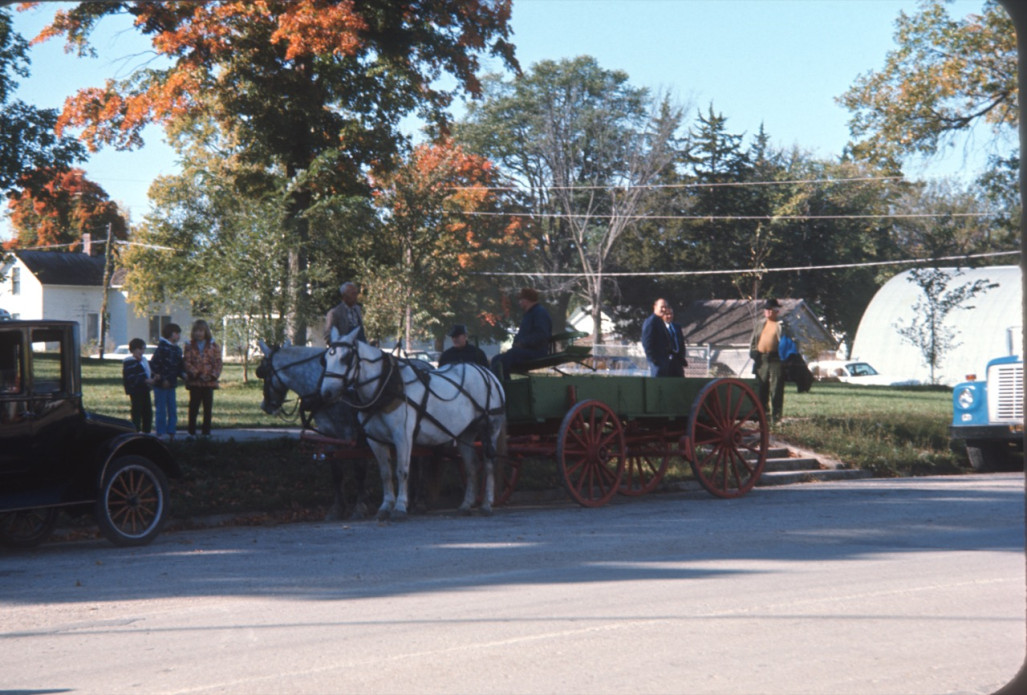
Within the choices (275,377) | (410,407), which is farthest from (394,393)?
(275,377)

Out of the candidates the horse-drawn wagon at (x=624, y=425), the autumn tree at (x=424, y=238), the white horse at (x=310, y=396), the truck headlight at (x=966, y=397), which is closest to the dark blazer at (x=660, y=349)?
the horse-drawn wagon at (x=624, y=425)

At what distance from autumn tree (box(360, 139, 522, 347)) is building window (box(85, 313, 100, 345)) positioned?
51.4 feet

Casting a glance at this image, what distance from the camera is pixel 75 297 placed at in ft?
153

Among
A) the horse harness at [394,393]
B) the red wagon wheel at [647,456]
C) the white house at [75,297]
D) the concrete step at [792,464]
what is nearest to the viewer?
the horse harness at [394,393]

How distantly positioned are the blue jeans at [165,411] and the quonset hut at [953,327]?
28.3 metres

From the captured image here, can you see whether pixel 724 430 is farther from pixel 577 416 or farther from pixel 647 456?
pixel 577 416

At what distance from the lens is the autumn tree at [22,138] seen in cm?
1661

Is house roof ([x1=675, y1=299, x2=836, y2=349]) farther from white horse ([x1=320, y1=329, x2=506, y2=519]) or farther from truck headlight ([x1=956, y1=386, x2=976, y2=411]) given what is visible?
white horse ([x1=320, y1=329, x2=506, y2=519])

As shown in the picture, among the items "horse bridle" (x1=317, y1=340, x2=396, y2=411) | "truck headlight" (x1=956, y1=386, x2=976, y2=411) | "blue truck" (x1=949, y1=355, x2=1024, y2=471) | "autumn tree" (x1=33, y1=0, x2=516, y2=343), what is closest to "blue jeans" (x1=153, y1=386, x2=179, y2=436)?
"autumn tree" (x1=33, y1=0, x2=516, y2=343)

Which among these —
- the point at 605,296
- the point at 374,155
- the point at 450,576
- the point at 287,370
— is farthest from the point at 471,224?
the point at 450,576

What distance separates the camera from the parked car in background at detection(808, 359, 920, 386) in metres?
52.1

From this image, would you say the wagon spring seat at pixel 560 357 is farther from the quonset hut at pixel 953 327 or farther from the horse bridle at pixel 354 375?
the quonset hut at pixel 953 327

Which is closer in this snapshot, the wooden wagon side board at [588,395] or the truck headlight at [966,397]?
the wooden wagon side board at [588,395]

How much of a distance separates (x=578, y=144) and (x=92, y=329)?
79.7 feet
